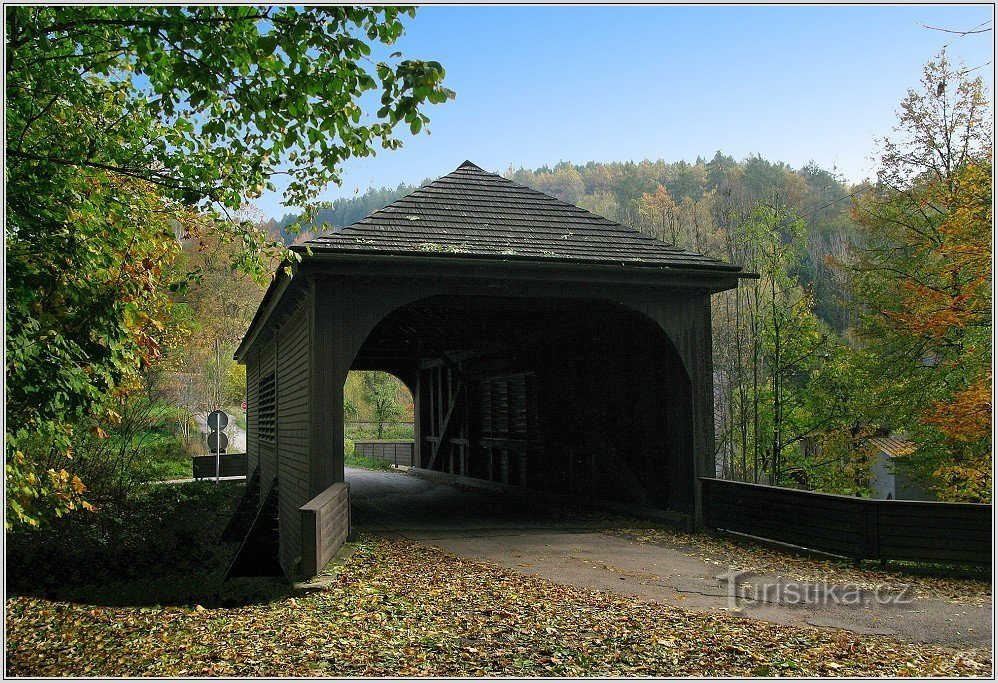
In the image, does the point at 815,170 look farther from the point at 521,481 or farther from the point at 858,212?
the point at 521,481

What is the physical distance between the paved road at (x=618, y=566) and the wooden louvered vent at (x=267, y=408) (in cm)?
223

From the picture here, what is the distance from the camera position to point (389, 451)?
123 feet

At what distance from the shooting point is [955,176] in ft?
55.5

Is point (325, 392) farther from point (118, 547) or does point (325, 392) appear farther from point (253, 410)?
point (253, 410)

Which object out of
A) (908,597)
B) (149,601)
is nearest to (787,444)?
(908,597)

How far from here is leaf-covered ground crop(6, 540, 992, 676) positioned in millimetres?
4957

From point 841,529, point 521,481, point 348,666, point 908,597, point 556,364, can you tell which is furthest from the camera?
point 521,481

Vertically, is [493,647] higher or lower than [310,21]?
lower

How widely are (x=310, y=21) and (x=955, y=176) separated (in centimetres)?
1492

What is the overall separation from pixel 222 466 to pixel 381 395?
17.4 metres

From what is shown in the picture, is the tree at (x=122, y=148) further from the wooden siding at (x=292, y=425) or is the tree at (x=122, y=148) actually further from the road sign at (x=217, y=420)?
the road sign at (x=217, y=420)

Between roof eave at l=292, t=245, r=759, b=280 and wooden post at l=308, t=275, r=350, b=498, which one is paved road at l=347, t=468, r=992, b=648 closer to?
wooden post at l=308, t=275, r=350, b=498

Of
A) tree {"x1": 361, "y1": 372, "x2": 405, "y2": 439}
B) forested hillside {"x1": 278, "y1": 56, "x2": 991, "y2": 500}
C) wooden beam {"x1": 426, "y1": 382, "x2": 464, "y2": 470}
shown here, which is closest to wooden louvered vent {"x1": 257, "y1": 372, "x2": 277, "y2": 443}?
wooden beam {"x1": 426, "y1": 382, "x2": 464, "y2": 470}

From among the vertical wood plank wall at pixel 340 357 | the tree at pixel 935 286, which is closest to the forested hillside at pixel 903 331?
the tree at pixel 935 286
